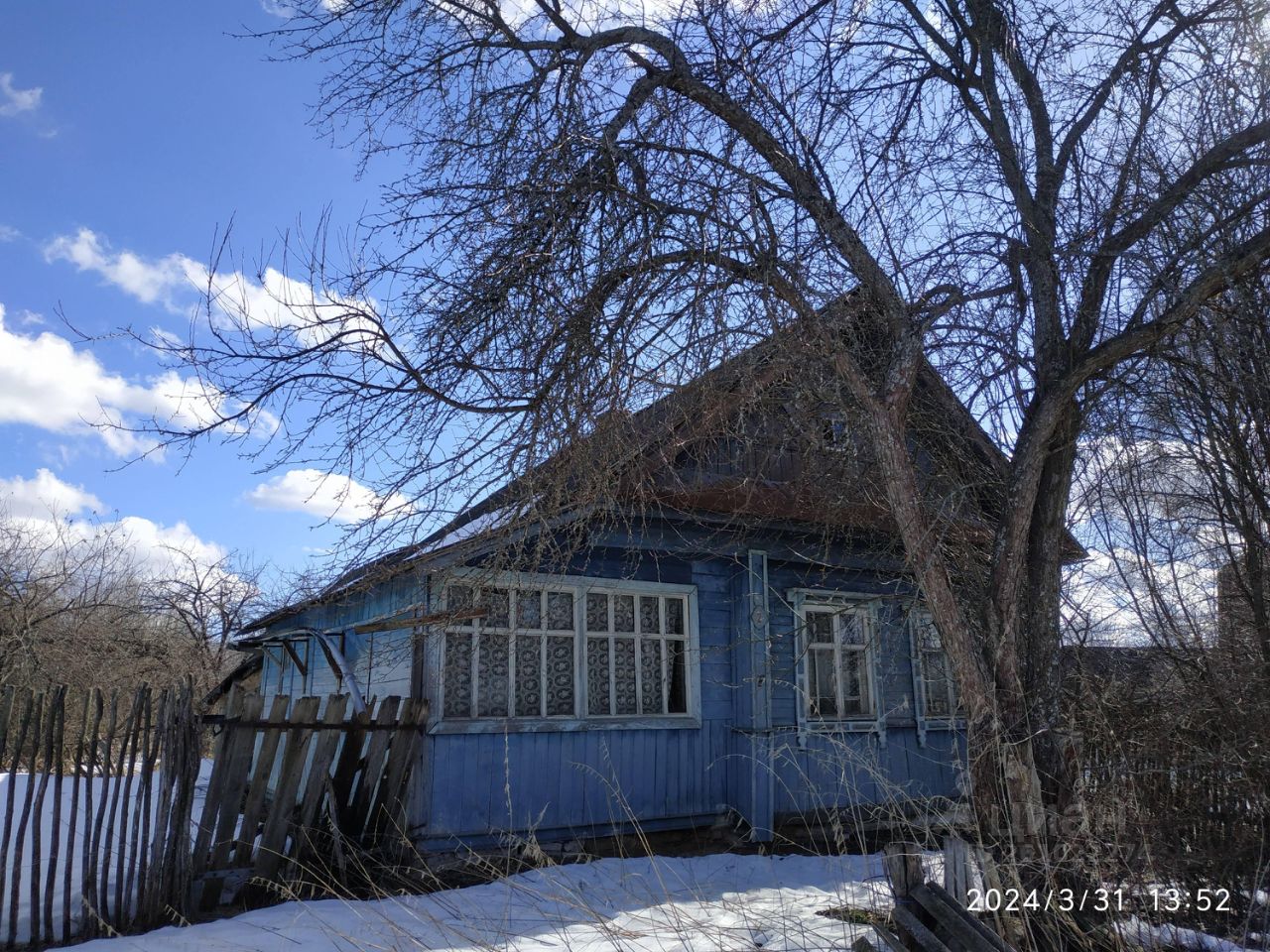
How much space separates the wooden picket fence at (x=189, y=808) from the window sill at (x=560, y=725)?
35 cm

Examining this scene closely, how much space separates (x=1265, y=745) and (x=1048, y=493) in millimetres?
1634

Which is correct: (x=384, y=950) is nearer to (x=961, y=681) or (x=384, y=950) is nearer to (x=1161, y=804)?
(x=961, y=681)

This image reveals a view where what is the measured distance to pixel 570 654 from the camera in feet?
27.6

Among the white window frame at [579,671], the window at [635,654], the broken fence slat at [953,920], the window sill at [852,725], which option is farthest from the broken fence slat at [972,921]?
the window sill at [852,725]

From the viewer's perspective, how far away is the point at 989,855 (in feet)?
13.5

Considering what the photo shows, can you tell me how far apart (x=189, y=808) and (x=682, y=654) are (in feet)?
14.6

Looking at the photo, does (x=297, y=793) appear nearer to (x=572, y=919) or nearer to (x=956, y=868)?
(x=572, y=919)

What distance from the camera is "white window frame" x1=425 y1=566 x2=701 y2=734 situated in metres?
7.62

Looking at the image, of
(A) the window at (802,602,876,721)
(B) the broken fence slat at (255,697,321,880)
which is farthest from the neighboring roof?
(A) the window at (802,602,876,721)

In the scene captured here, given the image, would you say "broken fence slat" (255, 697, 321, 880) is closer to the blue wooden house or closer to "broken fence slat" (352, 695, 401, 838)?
"broken fence slat" (352, 695, 401, 838)

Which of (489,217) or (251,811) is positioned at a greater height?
(489,217)

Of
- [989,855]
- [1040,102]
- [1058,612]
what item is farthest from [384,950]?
[1040,102]

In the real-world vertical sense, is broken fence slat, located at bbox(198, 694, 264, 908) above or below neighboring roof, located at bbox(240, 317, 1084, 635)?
below

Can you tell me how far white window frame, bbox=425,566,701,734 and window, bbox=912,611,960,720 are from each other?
2.83 metres
